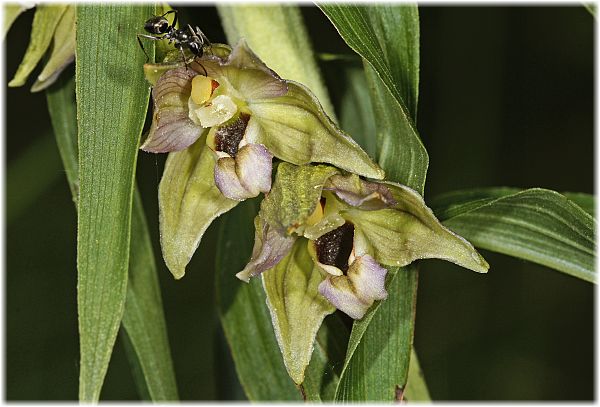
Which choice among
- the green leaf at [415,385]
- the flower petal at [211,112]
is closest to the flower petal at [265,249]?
the flower petal at [211,112]

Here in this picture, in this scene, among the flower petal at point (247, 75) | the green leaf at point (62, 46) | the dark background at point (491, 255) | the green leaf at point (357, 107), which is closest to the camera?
the flower petal at point (247, 75)

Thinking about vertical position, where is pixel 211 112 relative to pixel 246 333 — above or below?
above

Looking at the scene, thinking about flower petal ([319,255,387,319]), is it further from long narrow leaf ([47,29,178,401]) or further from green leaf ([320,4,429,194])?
long narrow leaf ([47,29,178,401])

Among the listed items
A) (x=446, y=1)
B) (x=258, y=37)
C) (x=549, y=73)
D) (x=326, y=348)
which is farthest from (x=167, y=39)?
(x=549, y=73)

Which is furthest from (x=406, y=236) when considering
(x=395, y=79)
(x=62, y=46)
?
(x=62, y=46)

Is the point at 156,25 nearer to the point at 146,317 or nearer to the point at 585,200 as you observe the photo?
the point at 146,317

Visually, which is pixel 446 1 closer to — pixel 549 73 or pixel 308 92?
pixel 549 73

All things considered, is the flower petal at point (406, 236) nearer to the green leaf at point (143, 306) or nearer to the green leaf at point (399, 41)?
the green leaf at point (399, 41)
